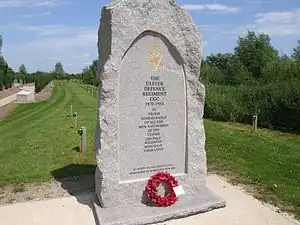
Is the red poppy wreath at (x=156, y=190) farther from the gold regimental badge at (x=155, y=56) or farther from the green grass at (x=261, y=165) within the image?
the gold regimental badge at (x=155, y=56)

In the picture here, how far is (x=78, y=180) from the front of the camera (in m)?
7.20

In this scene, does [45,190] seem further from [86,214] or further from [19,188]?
[86,214]

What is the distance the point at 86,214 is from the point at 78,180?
183cm

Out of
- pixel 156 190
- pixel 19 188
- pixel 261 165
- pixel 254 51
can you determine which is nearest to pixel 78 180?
pixel 19 188

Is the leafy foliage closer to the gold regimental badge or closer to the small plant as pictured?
the gold regimental badge

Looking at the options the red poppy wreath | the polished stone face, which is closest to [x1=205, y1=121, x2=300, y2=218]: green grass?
the red poppy wreath

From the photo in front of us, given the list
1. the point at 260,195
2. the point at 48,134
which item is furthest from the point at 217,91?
the point at 260,195

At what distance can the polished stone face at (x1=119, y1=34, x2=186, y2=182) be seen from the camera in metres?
5.58

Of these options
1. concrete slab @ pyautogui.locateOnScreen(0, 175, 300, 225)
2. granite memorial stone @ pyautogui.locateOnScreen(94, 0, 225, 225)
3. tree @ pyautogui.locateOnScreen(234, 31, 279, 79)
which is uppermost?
tree @ pyautogui.locateOnScreen(234, 31, 279, 79)

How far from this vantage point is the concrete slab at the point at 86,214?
5.21 meters

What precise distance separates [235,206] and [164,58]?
2.72m

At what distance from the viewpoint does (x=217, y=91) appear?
2181cm

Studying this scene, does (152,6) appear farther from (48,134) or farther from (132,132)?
(48,134)

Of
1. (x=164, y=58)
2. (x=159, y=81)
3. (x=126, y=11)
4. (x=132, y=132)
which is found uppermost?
(x=126, y=11)
